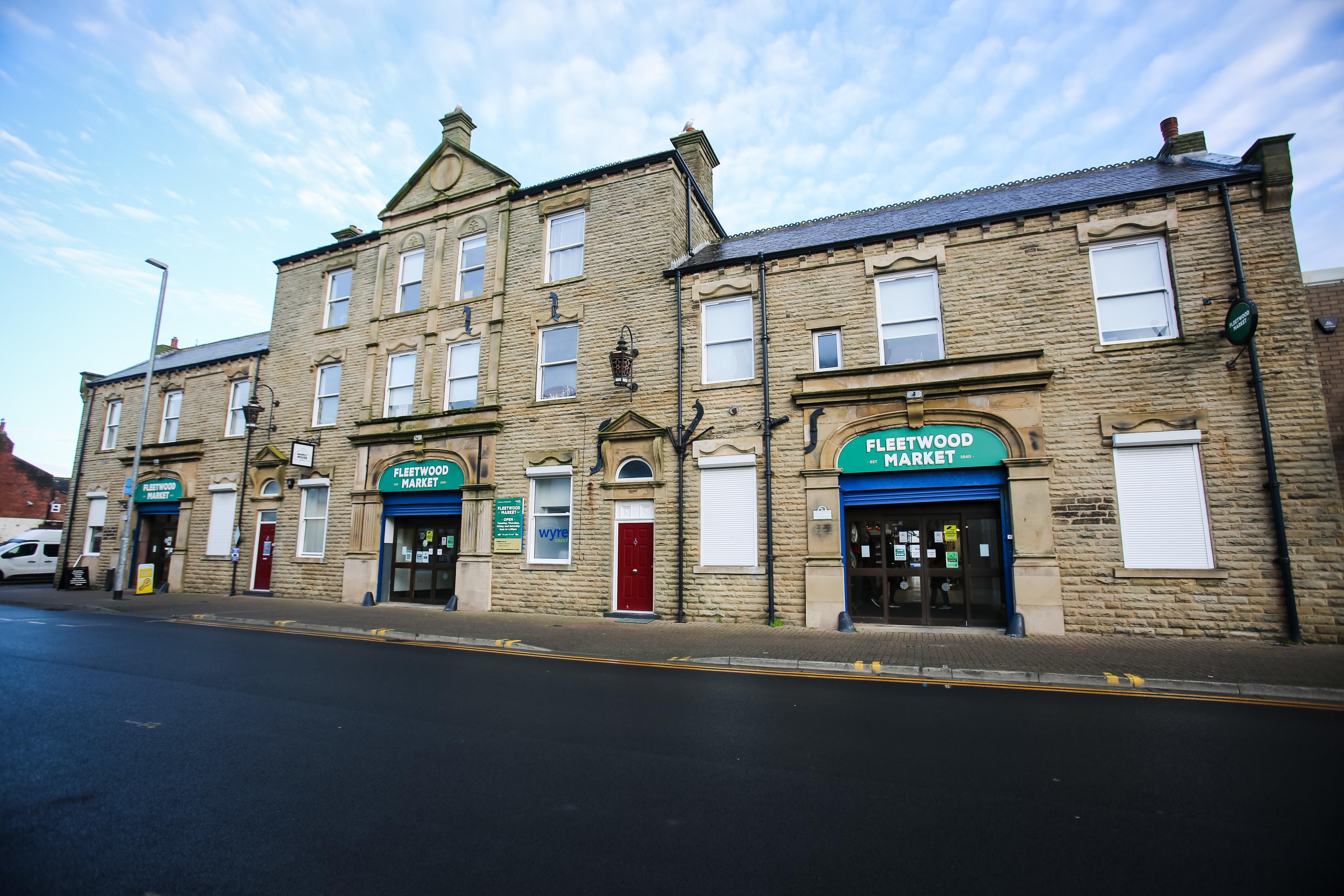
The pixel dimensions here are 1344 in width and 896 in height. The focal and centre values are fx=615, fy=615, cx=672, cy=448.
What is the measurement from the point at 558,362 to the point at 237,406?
13.7 meters

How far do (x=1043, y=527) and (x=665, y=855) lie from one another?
414 inches

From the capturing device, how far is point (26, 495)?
131ft

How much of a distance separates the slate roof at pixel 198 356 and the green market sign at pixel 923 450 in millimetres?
20765

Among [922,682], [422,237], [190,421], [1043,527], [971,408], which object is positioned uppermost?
[422,237]

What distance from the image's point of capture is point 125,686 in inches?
289

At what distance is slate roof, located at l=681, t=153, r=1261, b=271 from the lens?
11.9 m

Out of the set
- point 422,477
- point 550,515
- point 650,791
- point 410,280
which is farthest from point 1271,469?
point 410,280

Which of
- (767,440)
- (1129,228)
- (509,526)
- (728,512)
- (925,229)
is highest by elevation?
(925,229)

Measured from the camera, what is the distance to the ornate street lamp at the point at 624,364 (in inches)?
559

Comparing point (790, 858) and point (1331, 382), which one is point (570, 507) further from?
point (1331, 382)

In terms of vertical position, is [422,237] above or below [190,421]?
above

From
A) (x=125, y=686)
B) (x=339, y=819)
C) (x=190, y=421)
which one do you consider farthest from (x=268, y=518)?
(x=339, y=819)

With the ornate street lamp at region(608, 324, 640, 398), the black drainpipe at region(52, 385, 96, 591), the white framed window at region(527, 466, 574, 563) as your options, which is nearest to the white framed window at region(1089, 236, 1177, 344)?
the ornate street lamp at region(608, 324, 640, 398)

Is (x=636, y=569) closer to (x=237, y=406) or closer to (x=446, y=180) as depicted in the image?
(x=446, y=180)
